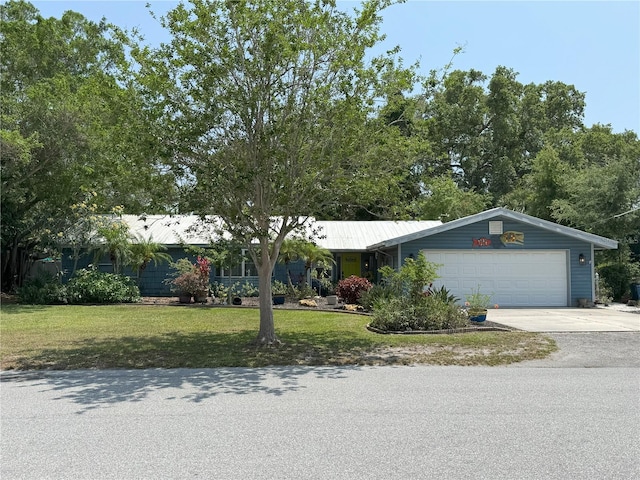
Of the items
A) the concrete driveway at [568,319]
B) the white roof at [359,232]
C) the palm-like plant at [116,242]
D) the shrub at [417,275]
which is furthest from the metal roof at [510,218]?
the palm-like plant at [116,242]

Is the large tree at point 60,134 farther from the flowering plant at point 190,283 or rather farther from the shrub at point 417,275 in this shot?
the shrub at point 417,275

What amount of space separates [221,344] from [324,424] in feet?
21.1

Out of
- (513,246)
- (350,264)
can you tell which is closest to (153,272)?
(350,264)

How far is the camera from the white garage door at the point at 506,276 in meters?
21.0

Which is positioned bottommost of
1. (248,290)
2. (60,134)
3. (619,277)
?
(248,290)

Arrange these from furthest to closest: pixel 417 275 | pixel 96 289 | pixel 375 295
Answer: pixel 96 289 < pixel 375 295 < pixel 417 275

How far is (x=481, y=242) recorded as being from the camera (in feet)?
68.7

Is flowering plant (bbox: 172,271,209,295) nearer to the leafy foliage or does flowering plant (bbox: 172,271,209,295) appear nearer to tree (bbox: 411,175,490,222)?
the leafy foliage

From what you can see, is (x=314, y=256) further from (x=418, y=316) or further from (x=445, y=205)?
(x=445, y=205)

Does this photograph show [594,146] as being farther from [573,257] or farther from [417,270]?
[417,270]

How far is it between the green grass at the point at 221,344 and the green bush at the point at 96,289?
4178 millimetres

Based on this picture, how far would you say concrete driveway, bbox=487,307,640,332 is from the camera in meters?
13.9

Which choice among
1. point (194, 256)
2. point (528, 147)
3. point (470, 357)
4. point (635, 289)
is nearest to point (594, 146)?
point (528, 147)

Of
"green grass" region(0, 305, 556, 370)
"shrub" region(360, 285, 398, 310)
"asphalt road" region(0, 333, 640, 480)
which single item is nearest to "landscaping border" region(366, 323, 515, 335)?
"green grass" region(0, 305, 556, 370)
